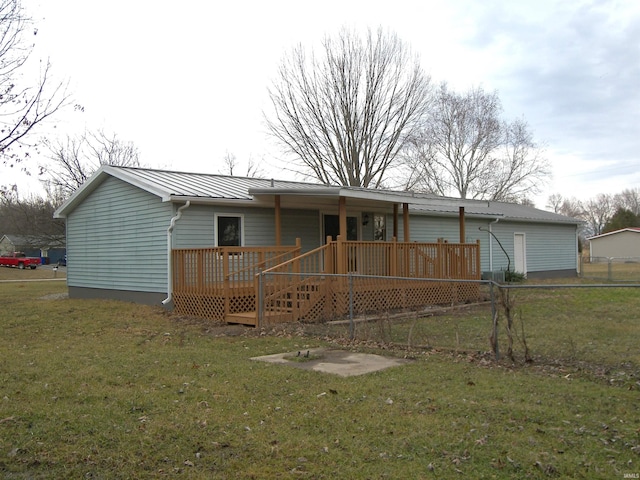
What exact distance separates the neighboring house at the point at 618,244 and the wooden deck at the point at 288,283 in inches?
1761

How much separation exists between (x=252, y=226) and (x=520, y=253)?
49.0 ft

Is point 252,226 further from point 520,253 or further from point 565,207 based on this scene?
point 565,207

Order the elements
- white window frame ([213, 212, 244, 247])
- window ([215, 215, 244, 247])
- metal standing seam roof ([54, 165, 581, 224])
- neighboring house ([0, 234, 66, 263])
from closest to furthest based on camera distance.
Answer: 1. metal standing seam roof ([54, 165, 581, 224])
2. white window frame ([213, 212, 244, 247])
3. window ([215, 215, 244, 247])
4. neighboring house ([0, 234, 66, 263])

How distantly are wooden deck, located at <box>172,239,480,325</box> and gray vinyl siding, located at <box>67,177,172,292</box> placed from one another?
1247mm

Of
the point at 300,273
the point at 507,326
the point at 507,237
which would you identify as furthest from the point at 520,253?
the point at 507,326

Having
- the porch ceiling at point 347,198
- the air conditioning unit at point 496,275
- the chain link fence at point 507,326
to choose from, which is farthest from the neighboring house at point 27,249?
the chain link fence at point 507,326

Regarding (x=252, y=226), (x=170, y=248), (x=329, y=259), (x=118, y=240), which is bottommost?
(x=329, y=259)

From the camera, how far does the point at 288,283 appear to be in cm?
1230

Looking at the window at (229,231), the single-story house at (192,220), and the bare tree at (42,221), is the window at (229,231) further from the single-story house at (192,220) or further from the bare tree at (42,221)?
the bare tree at (42,221)

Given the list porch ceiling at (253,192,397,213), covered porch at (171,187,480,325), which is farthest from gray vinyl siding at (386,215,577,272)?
covered porch at (171,187,480,325)

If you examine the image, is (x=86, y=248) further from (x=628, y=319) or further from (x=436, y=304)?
(x=628, y=319)

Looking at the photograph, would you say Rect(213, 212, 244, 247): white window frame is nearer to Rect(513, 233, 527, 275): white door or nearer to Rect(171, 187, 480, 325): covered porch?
Rect(171, 187, 480, 325): covered porch

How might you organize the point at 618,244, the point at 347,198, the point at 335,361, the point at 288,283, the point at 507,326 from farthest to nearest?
1. the point at 618,244
2. the point at 347,198
3. the point at 288,283
4. the point at 335,361
5. the point at 507,326

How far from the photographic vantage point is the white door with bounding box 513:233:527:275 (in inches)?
1008
